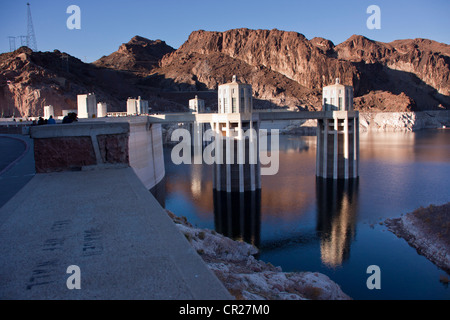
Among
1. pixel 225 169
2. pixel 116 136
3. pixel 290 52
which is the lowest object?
pixel 225 169

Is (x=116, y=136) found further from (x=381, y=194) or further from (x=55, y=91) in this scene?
(x=55, y=91)

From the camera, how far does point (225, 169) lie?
97.6 feet

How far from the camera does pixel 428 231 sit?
18562 millimetres

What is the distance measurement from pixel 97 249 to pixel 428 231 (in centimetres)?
1792

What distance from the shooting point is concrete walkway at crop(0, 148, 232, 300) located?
348cm

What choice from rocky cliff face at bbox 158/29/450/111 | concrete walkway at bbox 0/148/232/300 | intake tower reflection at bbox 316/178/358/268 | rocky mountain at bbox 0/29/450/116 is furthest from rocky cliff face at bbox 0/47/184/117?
concrete walkway at bbox 0/148/232/300

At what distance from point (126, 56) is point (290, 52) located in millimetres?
67447

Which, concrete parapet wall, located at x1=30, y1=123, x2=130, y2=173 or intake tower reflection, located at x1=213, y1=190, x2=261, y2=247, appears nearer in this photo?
concrete parapet wall, located at x1=30, y1=123, x2=130, y2=173

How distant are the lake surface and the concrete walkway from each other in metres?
10.5

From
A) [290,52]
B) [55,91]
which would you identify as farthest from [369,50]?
[55,91]

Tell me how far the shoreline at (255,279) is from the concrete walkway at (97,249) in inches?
83.5

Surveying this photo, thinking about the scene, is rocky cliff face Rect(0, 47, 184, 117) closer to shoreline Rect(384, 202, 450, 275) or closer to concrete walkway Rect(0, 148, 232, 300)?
shoreline Rect(384, 202, 450, 275)

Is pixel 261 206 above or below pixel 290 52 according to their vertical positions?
below

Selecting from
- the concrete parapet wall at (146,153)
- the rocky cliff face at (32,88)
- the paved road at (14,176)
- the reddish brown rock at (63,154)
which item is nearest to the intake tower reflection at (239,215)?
the concrete parapet wall at (146,153)
